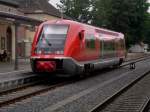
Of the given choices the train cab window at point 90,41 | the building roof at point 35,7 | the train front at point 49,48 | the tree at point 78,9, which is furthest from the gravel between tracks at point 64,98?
the tree at point 78,9

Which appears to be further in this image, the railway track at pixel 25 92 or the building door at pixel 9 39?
the building door at pixel 9 39

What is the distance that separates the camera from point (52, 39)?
22.6 metres

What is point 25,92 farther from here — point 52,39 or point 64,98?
point 52,39

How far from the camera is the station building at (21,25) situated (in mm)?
40781

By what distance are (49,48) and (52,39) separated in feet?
1.74

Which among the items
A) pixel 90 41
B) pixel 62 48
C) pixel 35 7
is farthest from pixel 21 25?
pixel 62 48

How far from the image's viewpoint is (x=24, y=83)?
73.9 ft

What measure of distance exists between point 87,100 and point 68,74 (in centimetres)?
596

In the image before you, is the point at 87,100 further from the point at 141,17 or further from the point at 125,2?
the point at 141,17

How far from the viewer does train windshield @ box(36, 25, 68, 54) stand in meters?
22.2

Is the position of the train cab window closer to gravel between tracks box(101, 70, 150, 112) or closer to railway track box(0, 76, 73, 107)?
railway track box(0, 76, 73, 107)

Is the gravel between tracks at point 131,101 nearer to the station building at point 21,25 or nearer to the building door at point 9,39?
the station building at point 21,25

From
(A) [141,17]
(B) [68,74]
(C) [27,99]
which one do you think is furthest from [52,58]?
(A) [141,17]

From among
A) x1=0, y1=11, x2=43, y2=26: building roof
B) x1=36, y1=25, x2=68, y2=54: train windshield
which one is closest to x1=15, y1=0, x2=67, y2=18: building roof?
x1=0, y1=11, x2=43, y2=26: building roof
